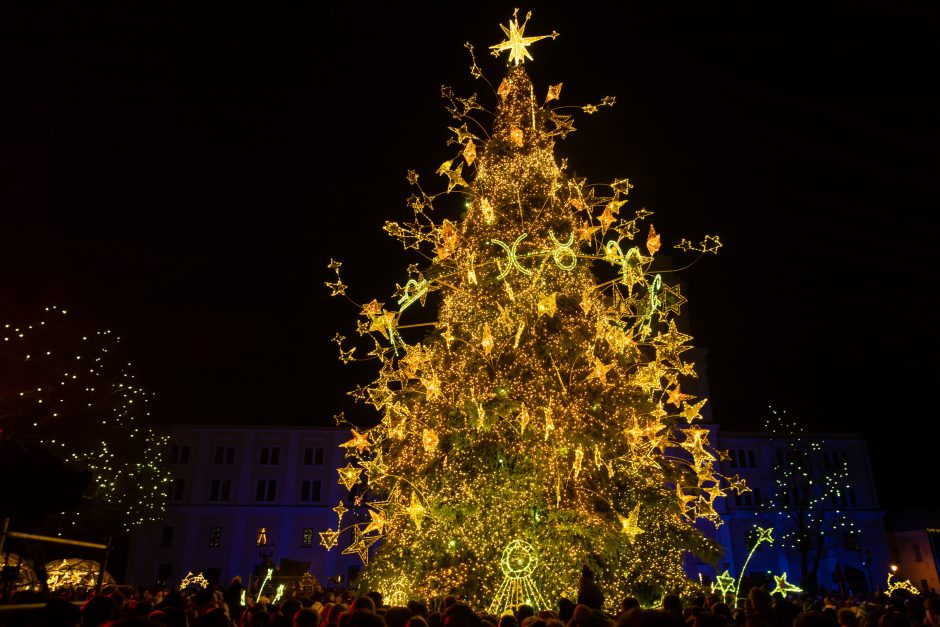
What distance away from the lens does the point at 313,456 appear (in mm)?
54062

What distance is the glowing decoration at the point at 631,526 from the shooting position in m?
11.9

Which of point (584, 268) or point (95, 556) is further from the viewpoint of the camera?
point (95, 556)

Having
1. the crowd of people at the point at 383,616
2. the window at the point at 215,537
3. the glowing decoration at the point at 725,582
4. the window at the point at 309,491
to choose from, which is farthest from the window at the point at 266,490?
the crowd of people at the point at 383,616

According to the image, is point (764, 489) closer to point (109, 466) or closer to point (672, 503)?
point (672, 503)

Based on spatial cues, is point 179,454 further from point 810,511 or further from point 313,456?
point 810,511

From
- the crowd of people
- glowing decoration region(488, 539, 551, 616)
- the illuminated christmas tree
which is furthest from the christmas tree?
the illuminated christmas tree

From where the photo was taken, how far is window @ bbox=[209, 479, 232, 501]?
52.1 meters

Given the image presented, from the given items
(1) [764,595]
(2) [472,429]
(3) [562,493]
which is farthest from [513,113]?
(1) [764,595]

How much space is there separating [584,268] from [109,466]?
25.9 metres

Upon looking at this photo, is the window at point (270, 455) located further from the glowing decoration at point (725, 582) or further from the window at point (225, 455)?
the glowing decoration at point (725, 582)

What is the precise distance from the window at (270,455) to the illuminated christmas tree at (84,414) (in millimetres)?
18714

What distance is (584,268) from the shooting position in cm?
1530

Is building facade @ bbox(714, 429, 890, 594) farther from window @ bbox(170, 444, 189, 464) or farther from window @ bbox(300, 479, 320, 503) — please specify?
window @ bbox(170, 444, 189, 464)

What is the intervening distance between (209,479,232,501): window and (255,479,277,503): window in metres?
2.43
